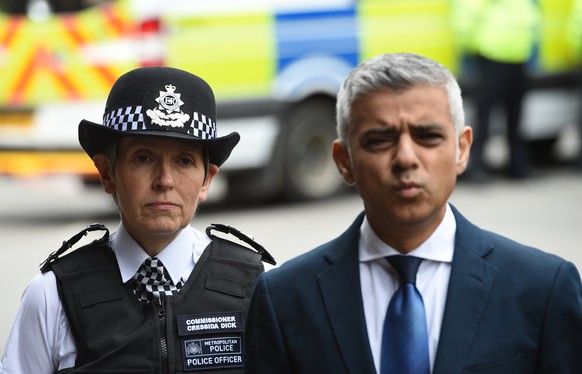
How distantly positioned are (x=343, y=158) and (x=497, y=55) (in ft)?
30.6

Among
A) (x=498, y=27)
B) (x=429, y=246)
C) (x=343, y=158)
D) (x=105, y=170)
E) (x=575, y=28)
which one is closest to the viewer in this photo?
(x=429, y=246)

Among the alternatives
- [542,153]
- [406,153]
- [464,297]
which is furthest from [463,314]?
[542,153]

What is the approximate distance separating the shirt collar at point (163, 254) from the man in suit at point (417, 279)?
1.75ft

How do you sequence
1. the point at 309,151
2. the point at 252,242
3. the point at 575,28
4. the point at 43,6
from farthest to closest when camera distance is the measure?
the point at 575,28 → the point at 309,151 → the point at 43,6 → the point at 252,242

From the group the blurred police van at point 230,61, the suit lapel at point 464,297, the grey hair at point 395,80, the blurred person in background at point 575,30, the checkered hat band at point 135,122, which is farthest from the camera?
the blurred person in background at point 575,30

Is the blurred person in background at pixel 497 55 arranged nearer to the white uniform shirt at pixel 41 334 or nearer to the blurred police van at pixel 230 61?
the blurred police van at pixel 230 61

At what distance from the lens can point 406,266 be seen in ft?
9.04

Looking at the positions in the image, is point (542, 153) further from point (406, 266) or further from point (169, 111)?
point (406, 266)

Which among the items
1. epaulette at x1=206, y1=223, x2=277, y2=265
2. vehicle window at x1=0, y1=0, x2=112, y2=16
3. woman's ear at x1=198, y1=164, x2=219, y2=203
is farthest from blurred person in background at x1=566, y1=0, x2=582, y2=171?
woman's ear at x1=198, y1=164, x2=219, y2=203

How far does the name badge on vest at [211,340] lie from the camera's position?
325cm

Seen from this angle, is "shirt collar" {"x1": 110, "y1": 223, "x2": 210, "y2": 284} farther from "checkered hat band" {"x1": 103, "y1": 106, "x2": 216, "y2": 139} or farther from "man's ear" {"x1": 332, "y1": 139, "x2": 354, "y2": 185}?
"man's ear" {"x1": 332, "y1": 139, "x2": 354, "y2": 185}

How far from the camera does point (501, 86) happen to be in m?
12.1

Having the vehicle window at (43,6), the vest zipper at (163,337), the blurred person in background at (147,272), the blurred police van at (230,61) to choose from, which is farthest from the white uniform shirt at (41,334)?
the vehicle window at (43,6)

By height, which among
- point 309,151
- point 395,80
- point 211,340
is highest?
point 395,80
